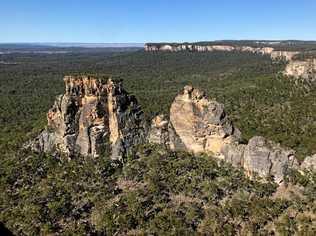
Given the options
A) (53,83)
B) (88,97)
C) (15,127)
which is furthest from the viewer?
(53,83)

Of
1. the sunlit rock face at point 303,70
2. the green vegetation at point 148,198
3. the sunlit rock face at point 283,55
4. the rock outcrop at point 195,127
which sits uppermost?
the rock outcrop at point 195,127

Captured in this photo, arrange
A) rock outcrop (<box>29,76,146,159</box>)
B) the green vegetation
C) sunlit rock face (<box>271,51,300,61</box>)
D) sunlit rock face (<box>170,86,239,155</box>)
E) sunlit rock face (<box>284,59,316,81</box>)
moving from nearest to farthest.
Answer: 1. the green vegetation
2. sunlit rock face (<box>170,86,239,155</box>)
3. rock outcrop (<box>29,76,146,159</box>)
4. sunlit rock face (<box>284,59,316,81</box>)
5. sunlit rock face (<box>271,51,300,61</box>)

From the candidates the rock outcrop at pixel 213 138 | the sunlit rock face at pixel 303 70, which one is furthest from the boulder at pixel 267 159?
the sunlit rock face at pixel 303 70

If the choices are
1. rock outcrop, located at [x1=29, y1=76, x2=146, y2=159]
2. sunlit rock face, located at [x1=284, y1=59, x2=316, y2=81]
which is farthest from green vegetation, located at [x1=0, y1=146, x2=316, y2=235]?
sunlit rock face, located at [x1=284, y1=59, x2=316, y2=81]

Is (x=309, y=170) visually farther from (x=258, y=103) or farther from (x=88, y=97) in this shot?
(x=258, y=103)

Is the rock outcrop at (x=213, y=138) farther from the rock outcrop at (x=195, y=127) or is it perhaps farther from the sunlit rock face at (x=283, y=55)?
→ the sunlit rock face at (x=283, y=55)

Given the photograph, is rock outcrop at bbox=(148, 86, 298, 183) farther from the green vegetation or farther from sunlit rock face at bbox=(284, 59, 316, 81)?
sunlit rock face at bbox=(284, 59, 316, 81)

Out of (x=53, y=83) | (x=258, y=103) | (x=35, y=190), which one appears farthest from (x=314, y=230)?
(x=53, y=83)

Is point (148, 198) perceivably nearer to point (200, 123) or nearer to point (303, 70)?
point (200, 123)
